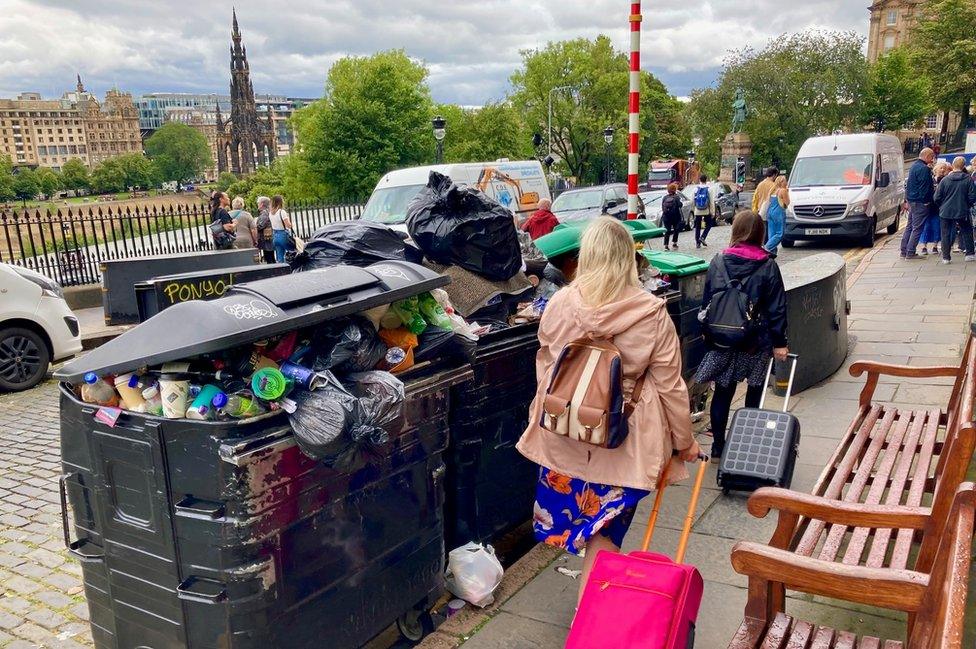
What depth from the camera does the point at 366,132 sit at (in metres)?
46.1

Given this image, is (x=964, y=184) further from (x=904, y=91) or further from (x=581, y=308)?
(x=904, y=91)

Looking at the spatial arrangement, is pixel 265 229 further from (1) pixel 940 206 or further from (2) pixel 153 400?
(2) pixel 153 400

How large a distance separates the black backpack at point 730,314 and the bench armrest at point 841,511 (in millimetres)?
1802

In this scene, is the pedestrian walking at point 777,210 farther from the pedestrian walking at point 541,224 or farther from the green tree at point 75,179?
the green tree at point 75,179

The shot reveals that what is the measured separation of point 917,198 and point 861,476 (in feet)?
36.5

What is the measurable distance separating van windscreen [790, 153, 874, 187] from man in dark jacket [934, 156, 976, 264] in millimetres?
4086

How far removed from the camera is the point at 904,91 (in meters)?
65.9

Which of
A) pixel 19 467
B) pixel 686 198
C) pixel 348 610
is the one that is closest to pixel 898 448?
pixel 348 610

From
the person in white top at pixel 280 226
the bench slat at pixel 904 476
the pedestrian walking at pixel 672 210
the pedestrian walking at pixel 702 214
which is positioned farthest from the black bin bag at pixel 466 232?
the pedestrian walking at pixel 702 214

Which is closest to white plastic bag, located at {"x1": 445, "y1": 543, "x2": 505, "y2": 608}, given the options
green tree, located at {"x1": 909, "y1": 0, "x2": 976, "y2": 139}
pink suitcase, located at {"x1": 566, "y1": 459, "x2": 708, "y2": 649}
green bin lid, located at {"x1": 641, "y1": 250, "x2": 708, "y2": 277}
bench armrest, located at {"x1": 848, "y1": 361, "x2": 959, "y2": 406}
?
pink suitcase, located at {"x1": 566, "y1": 459, "x2": 708, "y2": 649}

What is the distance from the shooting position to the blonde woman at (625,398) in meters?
2.79

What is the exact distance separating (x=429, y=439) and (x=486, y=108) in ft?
183

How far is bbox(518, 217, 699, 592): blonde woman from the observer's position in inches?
110

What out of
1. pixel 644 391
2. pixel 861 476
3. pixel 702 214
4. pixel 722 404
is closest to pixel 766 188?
pixel 702 214
